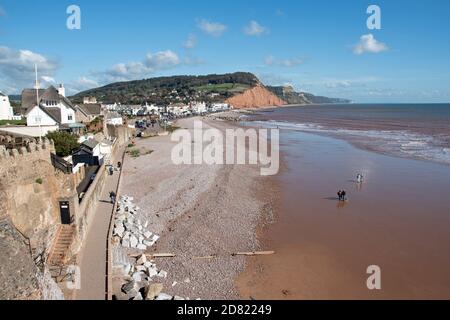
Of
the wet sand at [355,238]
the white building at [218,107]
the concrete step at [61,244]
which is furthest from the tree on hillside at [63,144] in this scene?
the white building at [218,107]

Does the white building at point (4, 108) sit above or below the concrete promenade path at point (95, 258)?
above

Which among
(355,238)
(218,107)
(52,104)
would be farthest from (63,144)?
(218,107)

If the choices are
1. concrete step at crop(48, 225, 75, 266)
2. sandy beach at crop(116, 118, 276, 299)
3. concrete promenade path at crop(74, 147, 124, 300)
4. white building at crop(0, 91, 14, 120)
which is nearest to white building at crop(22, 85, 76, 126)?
white building at crop(0, 91, 14, 120)

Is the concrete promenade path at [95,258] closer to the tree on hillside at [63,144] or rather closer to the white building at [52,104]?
the tree on hillside at [63,144]

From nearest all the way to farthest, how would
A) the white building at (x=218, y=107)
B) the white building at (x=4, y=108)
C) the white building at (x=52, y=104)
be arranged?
the white building at (x=52, y=104), the white building at (x=4, y=108), the white building at (x=218, y=107)

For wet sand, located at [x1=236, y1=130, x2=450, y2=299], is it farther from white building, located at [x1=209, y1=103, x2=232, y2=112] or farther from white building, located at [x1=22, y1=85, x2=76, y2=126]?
white building, located at [x1=209, y1=103, x2=232, y2=112]

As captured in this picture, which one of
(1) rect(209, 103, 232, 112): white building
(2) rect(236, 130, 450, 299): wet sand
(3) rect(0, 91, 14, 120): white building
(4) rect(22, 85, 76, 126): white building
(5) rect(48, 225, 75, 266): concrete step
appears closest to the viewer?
(5) rect(48, 225, 75, 266): concrete step

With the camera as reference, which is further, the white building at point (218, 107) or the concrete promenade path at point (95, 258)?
the white building at point (218, 107)
